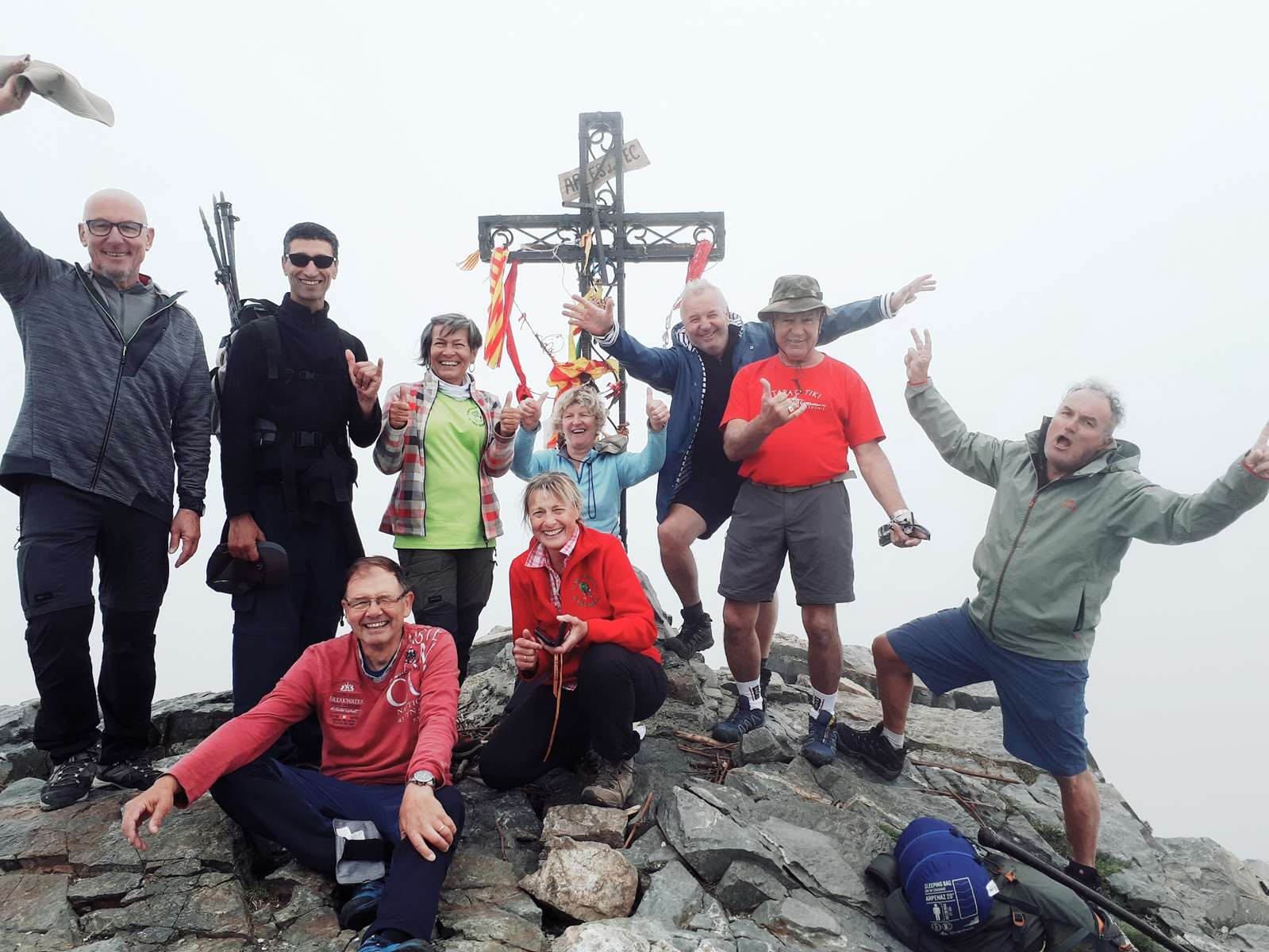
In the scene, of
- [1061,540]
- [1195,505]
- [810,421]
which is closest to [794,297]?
[810,421]

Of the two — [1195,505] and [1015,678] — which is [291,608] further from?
[1195,505]

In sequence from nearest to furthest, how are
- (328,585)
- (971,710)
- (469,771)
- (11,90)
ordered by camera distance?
(11,90)
(328,585)
(469,771)
(971,710)

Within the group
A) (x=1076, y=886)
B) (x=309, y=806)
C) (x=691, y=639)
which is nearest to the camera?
(x=309, y=806)

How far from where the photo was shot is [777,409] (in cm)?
456

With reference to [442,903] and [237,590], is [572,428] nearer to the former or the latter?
[237,590]

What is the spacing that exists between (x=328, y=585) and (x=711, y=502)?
2.75 m

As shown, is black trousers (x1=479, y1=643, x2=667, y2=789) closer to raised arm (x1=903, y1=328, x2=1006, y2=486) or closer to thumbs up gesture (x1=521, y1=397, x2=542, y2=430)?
thumbs up gesture (x1=521, y1=397, x2=542, y2=430)

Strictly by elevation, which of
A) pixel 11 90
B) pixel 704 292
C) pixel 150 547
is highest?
pixel 11 90

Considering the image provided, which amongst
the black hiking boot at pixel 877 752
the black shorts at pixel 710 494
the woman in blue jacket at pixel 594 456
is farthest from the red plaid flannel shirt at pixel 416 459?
the black hiking boot at pixel 877 752

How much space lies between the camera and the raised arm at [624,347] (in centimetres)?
535

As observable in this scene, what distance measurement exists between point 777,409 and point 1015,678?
2.14 meters

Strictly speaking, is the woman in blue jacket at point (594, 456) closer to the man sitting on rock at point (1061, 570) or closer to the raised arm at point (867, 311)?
the raised arm at point (867, 311)

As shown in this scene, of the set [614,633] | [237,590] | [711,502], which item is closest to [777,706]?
[711,502]

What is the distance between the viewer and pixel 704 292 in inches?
225
